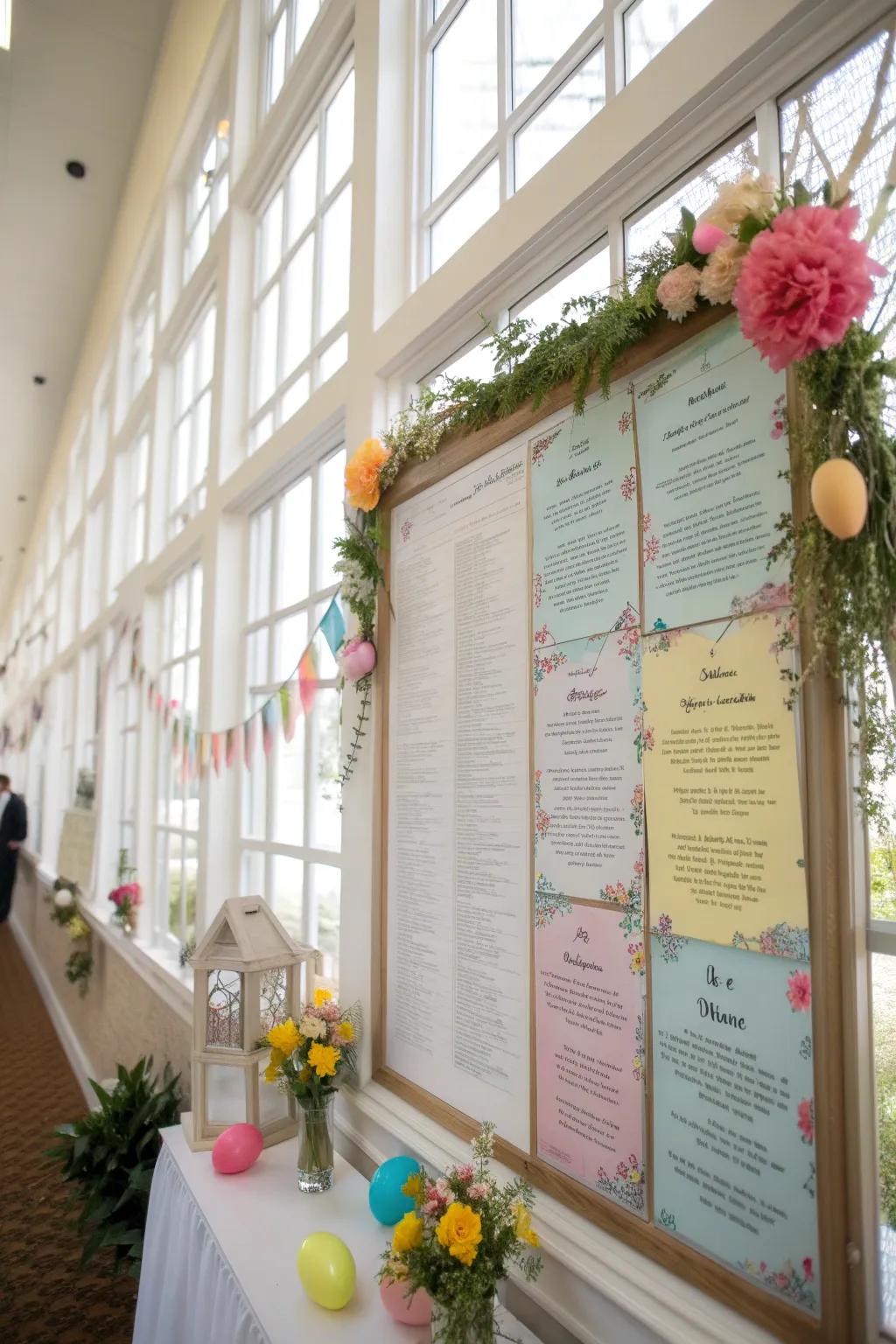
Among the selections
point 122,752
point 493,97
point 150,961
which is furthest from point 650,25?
point 122,752

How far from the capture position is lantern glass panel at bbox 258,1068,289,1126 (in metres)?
1.80

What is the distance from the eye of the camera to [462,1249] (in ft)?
3.19

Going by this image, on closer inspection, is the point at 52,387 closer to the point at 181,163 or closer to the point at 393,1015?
the point at 181,163

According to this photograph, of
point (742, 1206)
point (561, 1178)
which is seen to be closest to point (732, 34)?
point (742, 1206)

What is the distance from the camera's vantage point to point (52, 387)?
7.58m

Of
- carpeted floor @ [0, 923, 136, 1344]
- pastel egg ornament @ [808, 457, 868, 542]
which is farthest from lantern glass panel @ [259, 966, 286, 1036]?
pastel egg ornament @ [808, 457, 868, 542]

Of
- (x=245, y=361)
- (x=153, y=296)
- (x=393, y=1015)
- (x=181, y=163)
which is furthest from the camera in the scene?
(x=153, y=296)

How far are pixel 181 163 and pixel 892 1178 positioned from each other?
4.80 m

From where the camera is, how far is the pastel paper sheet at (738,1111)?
33.7 inches

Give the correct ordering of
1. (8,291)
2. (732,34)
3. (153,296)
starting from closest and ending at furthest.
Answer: (732,34), (153,296), (8,291)

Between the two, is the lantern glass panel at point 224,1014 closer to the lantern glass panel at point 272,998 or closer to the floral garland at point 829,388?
the lantern glass panel at point 272,998

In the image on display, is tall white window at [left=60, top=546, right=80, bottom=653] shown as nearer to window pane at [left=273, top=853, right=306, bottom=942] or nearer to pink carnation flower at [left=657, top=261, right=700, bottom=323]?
window pane at [left=273, top=853, right=306, bottom=942]

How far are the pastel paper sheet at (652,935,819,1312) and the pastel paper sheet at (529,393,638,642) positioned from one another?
487 millimetres

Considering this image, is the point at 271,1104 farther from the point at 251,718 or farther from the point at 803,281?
the point at 803,281
